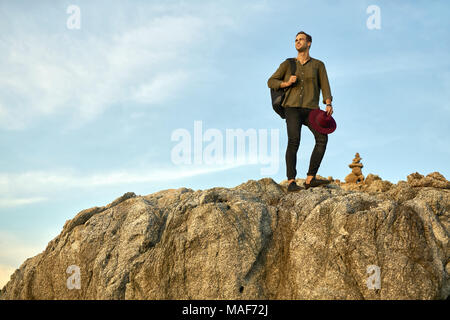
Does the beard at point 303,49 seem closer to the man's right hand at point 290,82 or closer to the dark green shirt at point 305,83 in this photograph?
the dark green shirt at point 305,83

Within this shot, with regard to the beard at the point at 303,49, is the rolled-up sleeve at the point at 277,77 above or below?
below

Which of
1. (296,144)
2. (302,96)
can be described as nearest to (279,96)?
(302,96)

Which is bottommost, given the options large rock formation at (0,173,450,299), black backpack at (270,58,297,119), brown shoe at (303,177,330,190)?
large rock formation at (0,173,450,299)

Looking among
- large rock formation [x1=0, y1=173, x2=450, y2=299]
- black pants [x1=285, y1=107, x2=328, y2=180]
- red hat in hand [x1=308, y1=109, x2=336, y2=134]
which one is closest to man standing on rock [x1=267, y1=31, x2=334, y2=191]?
black pants [x1=285, y1=107, x2=328, y2=180]

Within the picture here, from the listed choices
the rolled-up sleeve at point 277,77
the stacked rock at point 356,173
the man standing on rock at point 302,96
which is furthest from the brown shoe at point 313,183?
the stacked rock at point 356,173

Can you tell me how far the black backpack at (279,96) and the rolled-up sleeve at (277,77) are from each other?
0.56ft

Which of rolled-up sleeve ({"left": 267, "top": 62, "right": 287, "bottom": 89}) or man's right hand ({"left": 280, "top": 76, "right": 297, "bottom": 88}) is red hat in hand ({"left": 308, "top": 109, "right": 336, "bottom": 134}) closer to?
man's right hand ({"left": 280, "top": 76, "right": 297, "bottom": 88})

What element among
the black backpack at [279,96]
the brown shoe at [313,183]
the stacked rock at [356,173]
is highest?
the stacked rock at [356,173]

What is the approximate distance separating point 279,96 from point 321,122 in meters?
1.44

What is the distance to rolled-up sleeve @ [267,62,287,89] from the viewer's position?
45.0ft

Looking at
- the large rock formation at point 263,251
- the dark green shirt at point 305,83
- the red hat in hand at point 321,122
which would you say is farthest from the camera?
the dark green shirt at point 305,83

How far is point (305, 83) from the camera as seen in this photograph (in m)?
13.6

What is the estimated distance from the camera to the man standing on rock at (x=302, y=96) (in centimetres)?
1334

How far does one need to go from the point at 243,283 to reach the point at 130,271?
8.33 feet
